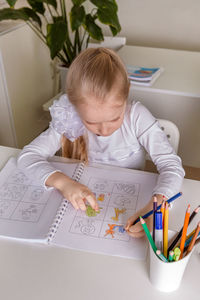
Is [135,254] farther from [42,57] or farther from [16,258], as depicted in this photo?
[42,57]

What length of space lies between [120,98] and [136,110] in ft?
0.66

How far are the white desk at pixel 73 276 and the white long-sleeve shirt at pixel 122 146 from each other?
248 mm

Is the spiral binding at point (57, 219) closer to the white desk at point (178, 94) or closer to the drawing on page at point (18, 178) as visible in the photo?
the drawing on page at point (18, 178)

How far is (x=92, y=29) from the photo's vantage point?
2.02 meters

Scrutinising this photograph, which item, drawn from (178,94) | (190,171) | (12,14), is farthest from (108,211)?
(190,171)

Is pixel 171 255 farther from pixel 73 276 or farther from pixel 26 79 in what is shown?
pixel 26 79

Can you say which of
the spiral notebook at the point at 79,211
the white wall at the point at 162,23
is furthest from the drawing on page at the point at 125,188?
the white wall at the point at 162,23

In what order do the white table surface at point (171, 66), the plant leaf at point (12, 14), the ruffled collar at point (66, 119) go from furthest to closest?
the plant leaf at point (12, 14), the white table surface at point (171, 66), the ruffled collar at point (66, 119)

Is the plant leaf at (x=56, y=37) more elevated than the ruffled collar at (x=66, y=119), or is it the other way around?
the plant leaf at (x=56, y=37)

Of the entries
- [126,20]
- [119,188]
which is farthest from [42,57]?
[119,188]

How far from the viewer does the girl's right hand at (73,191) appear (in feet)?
2.99

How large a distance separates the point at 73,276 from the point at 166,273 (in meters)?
0.20

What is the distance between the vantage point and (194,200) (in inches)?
37.9

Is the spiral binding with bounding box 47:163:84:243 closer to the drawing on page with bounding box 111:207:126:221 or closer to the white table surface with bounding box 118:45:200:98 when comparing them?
the drawing on page with bounding box 111:207:126:221
